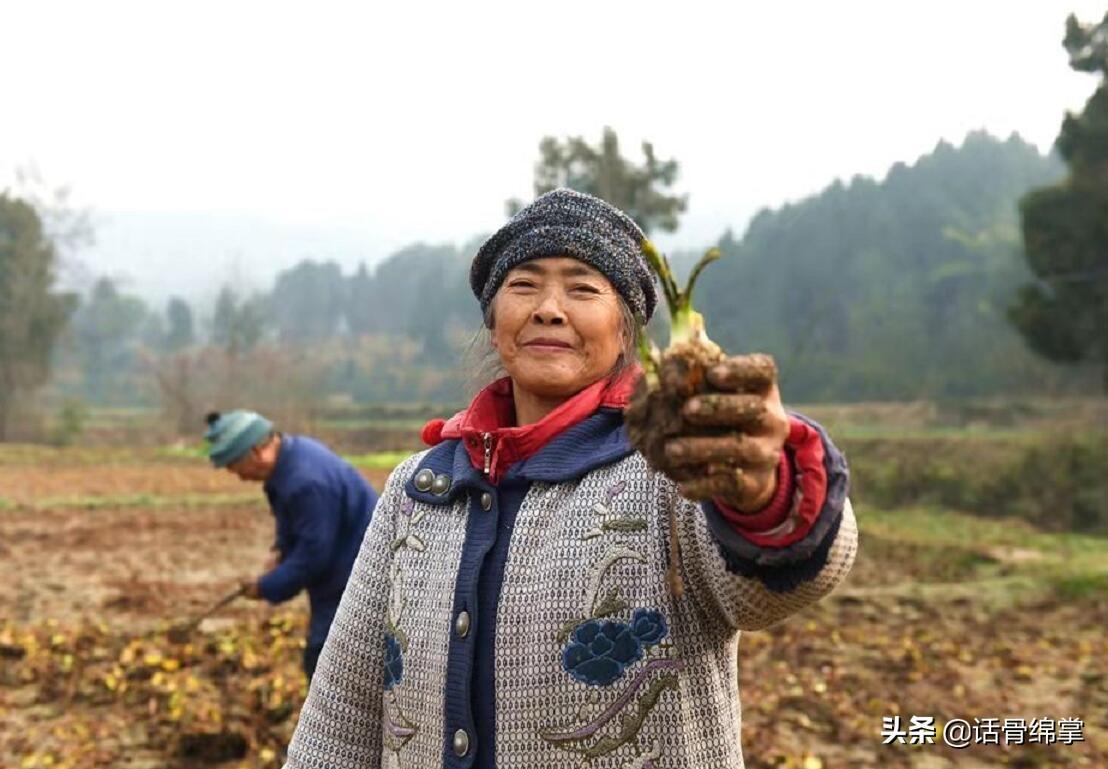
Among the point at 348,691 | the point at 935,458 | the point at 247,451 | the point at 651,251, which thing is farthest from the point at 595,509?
the point at 935,458

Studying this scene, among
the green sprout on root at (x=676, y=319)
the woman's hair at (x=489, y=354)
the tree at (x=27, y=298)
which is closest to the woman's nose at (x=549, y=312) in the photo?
the woman's hair at (x=489, y=354)

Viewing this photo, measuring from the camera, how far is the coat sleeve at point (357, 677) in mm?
1711

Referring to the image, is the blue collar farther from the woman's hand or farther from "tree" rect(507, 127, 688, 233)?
"tree" rect(507, 127, 688, 233)

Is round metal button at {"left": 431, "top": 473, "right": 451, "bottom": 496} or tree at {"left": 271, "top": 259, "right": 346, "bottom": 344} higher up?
tree at {"left": 271, "top": 259, "right": 346, "bottom": 344}

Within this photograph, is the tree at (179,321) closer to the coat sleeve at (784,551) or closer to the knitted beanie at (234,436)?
the knitted beanie at (234,436)

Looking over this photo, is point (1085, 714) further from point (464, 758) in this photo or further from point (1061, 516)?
point (1061, 516)

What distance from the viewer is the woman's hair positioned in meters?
1.64

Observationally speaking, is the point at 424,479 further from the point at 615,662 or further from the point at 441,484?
the point at 615,662

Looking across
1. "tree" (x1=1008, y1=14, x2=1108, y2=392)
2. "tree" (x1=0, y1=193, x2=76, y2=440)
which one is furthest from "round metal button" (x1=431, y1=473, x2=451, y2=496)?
"tree" (x1=0, y1=193, x2=76, y2=440)

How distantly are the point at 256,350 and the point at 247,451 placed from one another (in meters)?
29.7

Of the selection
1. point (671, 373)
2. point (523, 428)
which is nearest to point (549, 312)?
point (523, 428)

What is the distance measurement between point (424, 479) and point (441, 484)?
50mm

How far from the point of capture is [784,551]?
1169 mm

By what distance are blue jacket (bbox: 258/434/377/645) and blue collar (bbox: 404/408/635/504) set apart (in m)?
2.37
